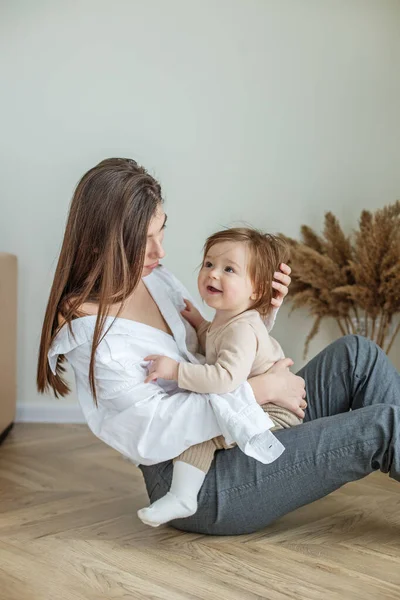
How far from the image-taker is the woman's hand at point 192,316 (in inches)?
79.0

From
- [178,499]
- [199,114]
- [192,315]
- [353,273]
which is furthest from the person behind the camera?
[199,114]

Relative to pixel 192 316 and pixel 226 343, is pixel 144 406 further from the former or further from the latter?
pixel 192 316

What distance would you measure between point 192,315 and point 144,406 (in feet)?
1.36

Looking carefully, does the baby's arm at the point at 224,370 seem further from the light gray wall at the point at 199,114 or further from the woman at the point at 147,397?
the light gray wall at the point at 199,114

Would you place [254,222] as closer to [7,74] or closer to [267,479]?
[7,74]

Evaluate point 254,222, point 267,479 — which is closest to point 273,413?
point 267,479

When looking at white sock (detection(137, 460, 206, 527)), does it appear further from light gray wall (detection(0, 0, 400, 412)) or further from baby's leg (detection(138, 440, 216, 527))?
light gray wall (detection(0, 0, 400, 412))

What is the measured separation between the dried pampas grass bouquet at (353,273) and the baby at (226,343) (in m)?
1.14

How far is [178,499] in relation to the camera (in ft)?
5.31

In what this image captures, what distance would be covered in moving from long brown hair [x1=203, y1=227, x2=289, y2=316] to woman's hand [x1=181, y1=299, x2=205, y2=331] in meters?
0.22

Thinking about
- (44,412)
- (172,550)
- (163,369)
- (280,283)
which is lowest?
(44,412)

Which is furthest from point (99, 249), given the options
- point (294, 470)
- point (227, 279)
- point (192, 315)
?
point (294, 470)

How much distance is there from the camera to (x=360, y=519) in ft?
6.35

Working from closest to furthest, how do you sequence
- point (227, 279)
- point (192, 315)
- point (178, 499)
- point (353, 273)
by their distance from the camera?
1. point (178, 499)
2. point (227, 279)
3. point (192, 315)
4. point (353, 273)
